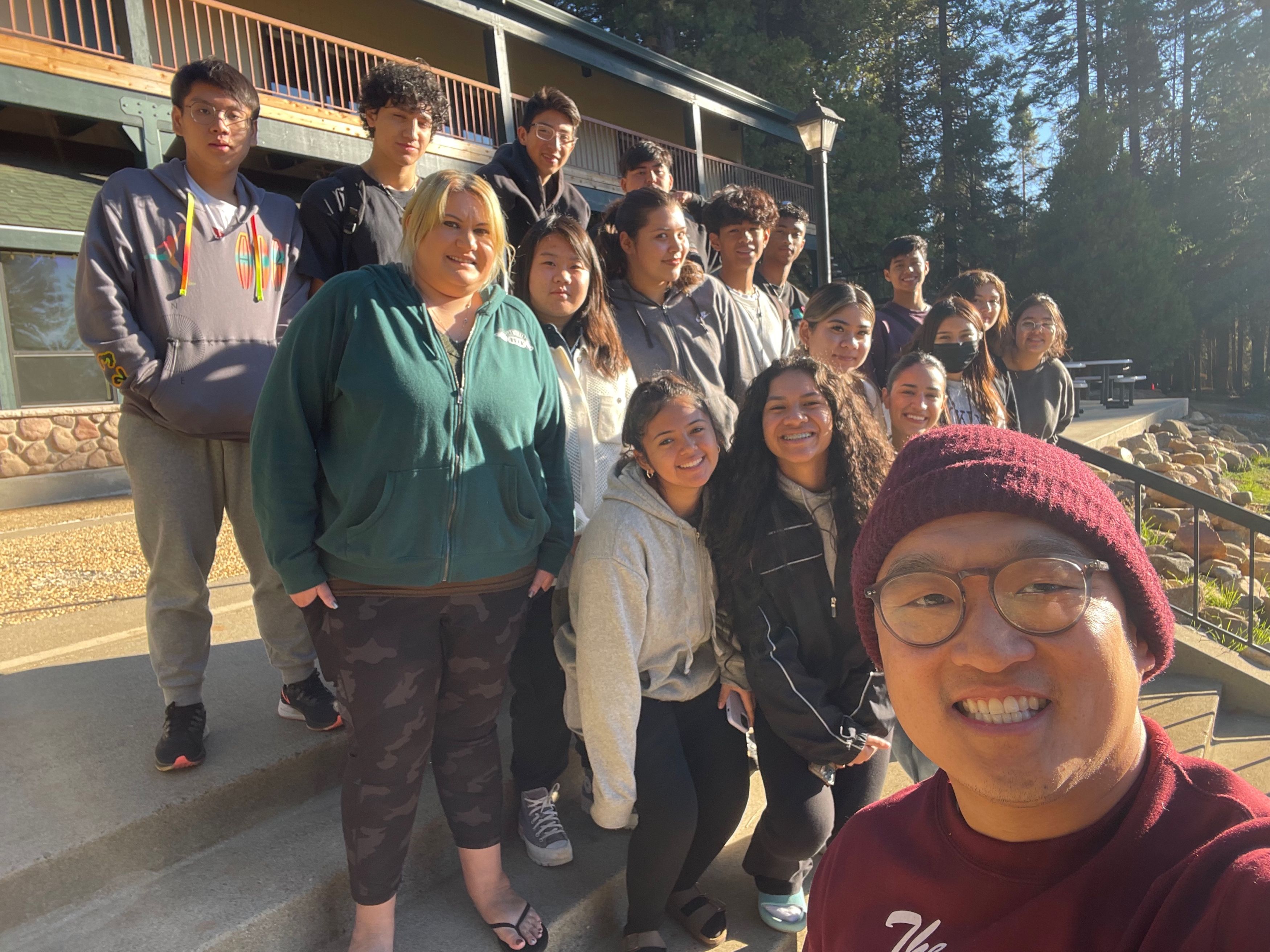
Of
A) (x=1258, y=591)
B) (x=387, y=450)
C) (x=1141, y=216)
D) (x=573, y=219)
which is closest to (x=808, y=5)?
(x=1141, y=216)

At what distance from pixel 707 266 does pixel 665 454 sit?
1961 millimetres

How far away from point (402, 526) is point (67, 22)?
9.62 meters

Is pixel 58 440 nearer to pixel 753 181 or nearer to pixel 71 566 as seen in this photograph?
pixel 71 566

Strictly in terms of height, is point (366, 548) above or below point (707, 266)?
below

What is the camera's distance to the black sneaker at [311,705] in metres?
2.64

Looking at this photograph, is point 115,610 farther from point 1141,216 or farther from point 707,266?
point 1141,216

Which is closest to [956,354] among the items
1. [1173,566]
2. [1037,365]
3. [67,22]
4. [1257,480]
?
[1037,365]

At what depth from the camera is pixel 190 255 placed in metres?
2.42

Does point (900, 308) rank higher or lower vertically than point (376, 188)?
lower

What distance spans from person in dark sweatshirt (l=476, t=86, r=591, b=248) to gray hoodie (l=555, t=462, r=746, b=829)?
140 cm

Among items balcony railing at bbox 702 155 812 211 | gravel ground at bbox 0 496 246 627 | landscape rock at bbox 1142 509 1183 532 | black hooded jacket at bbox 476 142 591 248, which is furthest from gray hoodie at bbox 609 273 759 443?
balcony railing at bbox 702 155 812 211

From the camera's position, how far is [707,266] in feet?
13.7

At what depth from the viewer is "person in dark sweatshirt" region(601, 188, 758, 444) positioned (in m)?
3.18

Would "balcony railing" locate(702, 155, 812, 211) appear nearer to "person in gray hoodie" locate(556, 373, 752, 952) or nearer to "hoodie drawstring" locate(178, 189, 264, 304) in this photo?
"hoodie drawstring" locate(178, 189, 264, 304)
